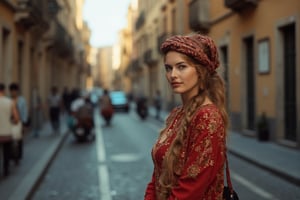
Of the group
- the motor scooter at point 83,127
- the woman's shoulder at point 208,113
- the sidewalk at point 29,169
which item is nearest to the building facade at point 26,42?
the sidewalk at point 29,169

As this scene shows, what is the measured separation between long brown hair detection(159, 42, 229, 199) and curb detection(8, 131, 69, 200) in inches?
209

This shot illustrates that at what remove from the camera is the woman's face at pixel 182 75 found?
237 centimetres

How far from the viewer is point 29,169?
10148 mm

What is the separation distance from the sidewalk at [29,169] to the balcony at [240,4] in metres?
7.44

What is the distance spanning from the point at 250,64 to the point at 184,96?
51.1ft

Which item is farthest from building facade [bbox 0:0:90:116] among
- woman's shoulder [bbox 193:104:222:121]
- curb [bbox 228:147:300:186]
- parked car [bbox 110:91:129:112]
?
parked car [bbox 110:91:129:112]

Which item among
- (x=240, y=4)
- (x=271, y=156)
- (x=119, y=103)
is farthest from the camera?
(x=119, y=103)

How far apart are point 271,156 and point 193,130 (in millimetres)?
9711

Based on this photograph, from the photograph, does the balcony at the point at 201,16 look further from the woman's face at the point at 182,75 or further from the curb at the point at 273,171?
the woman's face at the point at 182,75

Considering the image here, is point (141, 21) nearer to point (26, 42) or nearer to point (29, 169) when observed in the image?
point (26, 42)

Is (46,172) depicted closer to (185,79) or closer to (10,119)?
(10,119)

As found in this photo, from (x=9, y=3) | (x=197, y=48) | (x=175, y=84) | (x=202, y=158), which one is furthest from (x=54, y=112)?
(x=202, y=158)

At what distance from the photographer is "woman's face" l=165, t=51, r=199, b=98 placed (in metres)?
2.37

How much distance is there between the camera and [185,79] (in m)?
2.38
